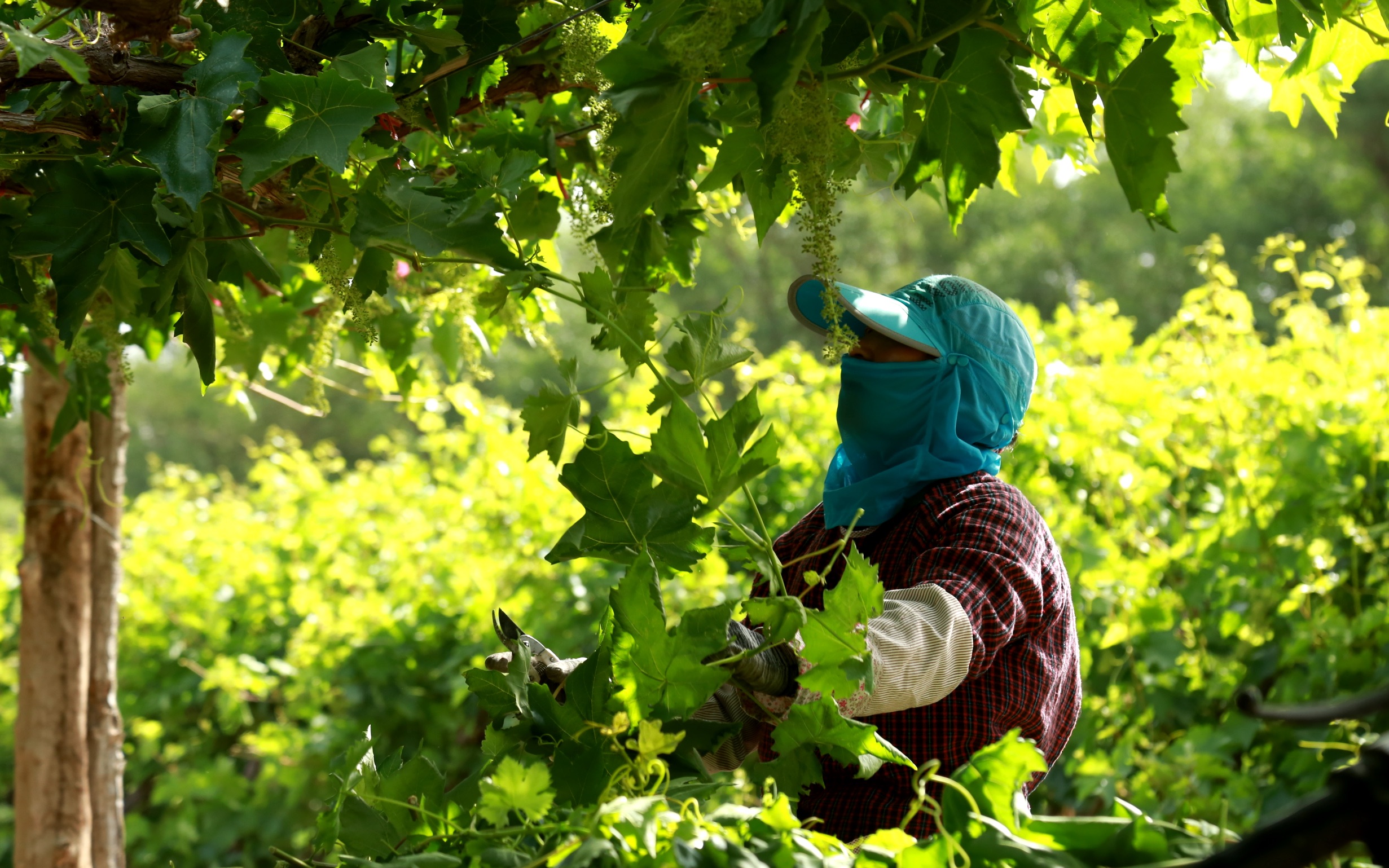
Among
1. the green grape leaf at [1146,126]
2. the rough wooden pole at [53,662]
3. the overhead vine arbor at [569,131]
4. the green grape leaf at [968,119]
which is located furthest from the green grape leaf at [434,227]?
the rough wooden pole at [53,662]

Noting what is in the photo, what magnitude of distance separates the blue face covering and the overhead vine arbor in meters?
0.33

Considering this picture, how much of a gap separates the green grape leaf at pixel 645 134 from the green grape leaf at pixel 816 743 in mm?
564

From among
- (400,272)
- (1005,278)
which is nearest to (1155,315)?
(1005,278)

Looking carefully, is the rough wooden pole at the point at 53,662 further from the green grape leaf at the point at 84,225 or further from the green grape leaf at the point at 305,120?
the green grape leaf at the point at 305,120

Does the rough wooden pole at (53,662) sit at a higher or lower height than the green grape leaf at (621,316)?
lower

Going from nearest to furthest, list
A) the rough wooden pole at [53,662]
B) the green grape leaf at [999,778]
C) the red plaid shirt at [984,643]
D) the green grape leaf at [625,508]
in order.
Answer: the green grape leaf at [999,778], the green grape leaf at [625,508], the red plaid shirt at [984,643], the rough wooden pole at [53,662]

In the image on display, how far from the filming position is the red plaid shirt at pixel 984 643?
158cm

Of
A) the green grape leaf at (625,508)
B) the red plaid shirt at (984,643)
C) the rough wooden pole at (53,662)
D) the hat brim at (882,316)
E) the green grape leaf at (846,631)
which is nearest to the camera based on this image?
the green grape leaf at (846,631)

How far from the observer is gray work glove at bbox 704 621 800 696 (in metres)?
1.26

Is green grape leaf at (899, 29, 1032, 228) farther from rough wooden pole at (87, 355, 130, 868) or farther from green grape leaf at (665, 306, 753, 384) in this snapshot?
rough wooden pole at (87, 355, 130, 868)

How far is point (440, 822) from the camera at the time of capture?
1.08 m

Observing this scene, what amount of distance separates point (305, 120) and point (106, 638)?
246 centimetres

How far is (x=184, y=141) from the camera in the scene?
1228 mm

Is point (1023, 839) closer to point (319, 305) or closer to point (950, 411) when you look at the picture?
point (950, 411)
